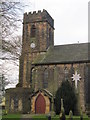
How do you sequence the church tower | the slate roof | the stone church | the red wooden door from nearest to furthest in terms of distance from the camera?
the stone church
the red wooden door
the slate roof
the church tower

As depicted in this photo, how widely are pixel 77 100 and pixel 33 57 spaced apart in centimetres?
1158

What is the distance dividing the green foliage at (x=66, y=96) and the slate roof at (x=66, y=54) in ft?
15.2

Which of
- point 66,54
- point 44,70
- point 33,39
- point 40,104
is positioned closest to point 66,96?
point 40,104

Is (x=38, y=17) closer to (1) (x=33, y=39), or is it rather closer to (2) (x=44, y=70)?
(1) (x=33, y=39)

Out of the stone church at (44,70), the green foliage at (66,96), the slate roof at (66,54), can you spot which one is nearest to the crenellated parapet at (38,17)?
the stone church at (44,70)

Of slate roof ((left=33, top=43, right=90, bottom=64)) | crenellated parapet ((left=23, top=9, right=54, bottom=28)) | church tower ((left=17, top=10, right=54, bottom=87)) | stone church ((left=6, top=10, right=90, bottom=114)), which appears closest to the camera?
stone church ((left=6, top=10, right=90, bottom=114))

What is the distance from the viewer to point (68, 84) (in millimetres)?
36562

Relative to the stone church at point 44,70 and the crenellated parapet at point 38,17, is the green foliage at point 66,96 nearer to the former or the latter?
the stone church at point 44,70

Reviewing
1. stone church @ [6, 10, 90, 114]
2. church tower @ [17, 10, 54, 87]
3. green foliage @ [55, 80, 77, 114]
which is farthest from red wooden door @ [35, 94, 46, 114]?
church tower @ [17, 10, 54, 87]

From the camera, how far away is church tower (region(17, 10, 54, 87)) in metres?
43.7

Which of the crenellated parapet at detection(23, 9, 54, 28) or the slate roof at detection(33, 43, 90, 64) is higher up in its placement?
the crenellated parapet at detection(23, 9, 54, 28)

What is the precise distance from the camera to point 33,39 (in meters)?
45.2

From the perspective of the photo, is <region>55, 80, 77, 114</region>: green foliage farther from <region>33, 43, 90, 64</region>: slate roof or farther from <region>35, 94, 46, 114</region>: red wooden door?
<region>33, 43, 90, 64</region>: slate roof

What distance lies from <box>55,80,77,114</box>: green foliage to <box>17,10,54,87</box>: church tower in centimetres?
809
